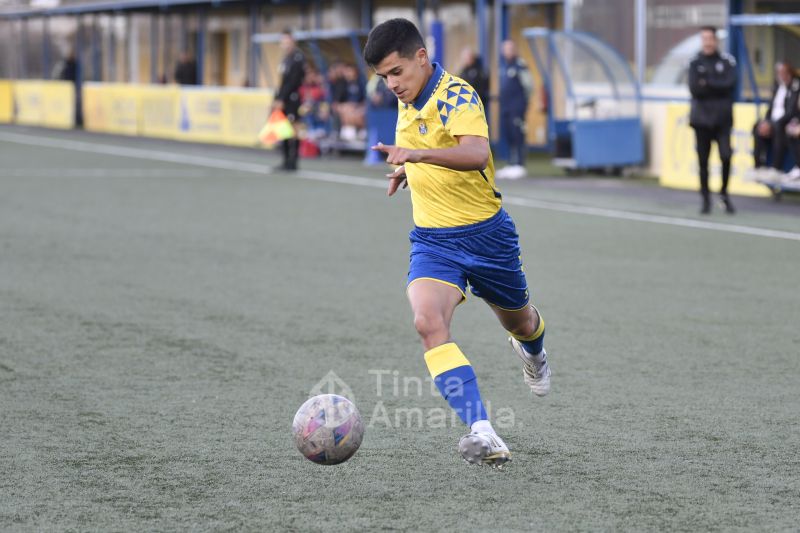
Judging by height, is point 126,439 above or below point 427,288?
below

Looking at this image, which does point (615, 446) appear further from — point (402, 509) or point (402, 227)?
point (402, 227)

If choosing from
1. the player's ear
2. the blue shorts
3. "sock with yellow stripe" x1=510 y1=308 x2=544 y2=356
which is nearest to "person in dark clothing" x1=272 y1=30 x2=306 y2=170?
"sock with yellow stripe" x1=510 y1=308 x2=544 y2=356

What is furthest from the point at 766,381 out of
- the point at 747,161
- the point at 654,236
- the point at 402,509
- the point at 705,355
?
the point at 747,161

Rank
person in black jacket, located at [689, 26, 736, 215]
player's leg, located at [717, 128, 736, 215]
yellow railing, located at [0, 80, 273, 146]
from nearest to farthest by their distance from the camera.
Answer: person in black jacket, located at [689, 26, 736, 215]
player's leg, located at [717, 128, 736, 215]
yellow railing, located at [0, 80, 273, 146]

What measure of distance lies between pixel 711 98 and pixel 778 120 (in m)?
1.78

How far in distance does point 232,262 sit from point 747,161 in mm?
8517

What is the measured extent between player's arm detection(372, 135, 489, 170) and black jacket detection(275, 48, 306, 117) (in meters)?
16.4

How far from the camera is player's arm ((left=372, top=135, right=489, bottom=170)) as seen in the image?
16.8 ft

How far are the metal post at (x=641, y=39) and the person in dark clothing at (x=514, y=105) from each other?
1.88 m

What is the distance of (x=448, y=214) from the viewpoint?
224 inches

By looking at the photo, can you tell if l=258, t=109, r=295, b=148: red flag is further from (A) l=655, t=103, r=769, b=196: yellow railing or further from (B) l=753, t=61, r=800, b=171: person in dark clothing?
(B) l=753, t=61, r=800, b=171: person in dark clothing

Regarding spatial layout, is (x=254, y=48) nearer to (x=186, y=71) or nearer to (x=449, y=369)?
(x=186, y=71)

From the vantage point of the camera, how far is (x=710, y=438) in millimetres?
6020

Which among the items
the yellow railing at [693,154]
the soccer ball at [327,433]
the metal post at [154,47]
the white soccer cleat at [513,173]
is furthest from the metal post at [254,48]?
the soccer ball at [327,433]
